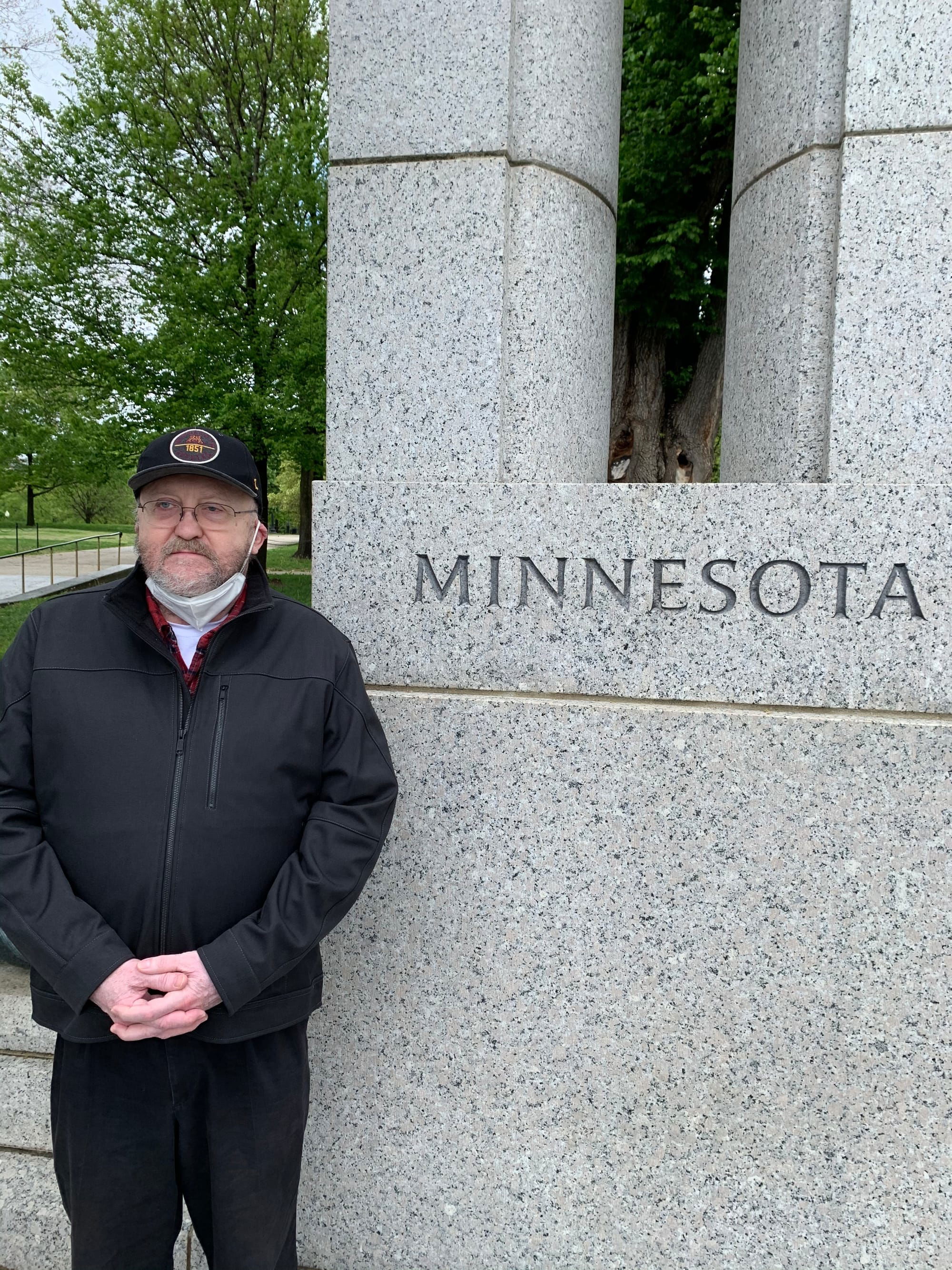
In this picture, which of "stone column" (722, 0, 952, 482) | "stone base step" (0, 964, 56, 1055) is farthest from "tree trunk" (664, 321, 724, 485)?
"stone base step" (0, 964, 56, 1055)

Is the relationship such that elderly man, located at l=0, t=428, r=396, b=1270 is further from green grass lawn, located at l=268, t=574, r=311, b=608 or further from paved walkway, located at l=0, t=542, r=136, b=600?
paved walkway, located at l=0, t=542, r=136, b=600

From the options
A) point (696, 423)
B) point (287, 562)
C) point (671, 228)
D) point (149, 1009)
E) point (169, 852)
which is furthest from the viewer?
point (287, 562)

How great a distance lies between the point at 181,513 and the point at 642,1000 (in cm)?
177

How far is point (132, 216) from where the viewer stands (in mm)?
14562

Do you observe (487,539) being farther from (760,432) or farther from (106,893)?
(106,893)

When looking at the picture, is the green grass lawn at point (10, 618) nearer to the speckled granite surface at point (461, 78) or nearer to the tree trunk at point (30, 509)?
the speckled granite surface at point (461, 78)

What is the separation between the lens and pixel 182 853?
6.36 ft

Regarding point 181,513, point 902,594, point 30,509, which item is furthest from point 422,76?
point 30,509

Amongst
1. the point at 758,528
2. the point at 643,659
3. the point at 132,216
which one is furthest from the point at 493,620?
the point at 132,216

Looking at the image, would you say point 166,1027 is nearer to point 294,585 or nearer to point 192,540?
point 192,540

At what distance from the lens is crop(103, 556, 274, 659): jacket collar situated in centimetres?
202

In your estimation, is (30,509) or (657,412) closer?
(657,412)

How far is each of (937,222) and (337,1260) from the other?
3.37m

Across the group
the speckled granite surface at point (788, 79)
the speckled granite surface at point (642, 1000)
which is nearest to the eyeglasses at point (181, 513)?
the speckled granite surface at point (642, 1000)
